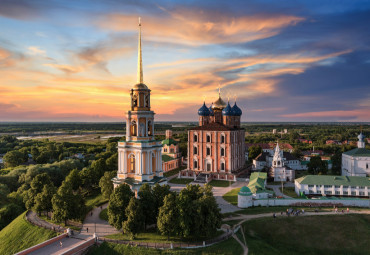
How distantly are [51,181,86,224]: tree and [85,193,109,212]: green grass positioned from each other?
4383mm

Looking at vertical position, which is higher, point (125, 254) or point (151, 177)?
point (151, 177)

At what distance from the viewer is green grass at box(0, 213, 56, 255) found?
26.5 m

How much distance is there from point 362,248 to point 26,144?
108m

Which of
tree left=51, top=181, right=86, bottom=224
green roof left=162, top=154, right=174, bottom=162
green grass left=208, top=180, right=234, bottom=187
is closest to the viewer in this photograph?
tree left=51, top=181, right=86, bottom=224

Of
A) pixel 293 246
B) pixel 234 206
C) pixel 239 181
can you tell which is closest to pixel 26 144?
pixel 239 181

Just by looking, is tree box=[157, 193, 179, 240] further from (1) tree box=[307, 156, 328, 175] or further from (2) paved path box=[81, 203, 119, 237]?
(1) tree box=[307, 156, 328, 175]

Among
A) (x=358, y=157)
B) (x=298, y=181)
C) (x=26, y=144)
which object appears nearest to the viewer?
(x=298, y=181)

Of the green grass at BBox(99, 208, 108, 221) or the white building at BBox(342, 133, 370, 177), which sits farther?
the white building at BBox(342, 133, 370, 177)

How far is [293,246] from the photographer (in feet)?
86.4

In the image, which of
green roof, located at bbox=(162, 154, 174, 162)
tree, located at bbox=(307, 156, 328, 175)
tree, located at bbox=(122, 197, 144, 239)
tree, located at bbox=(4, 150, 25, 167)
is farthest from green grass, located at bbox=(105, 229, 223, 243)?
tree, located at bbox=(4, 150, 25, 167)

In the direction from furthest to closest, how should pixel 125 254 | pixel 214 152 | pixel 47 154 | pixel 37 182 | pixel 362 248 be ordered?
pixel 47 154
pixel 214 152
pixel 37 182
pixel 362 248
pixel 125 254

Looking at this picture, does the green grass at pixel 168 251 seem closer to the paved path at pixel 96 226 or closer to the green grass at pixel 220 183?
the paved path at pixel 96 226

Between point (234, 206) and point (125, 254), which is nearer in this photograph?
point (125, 254)

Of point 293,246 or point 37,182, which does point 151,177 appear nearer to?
point 37,182
